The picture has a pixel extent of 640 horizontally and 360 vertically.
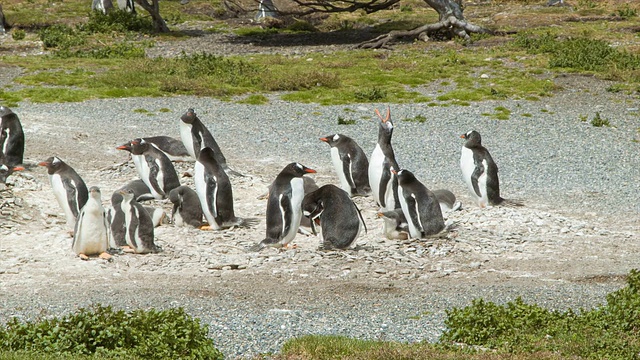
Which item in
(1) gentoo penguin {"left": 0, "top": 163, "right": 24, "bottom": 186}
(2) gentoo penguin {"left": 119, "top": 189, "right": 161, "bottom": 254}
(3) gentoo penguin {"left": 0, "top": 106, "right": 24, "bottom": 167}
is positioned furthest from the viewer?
(3) gentoo penguin {"left": 0, "top": 106, "right": 24, "bottom": 167}

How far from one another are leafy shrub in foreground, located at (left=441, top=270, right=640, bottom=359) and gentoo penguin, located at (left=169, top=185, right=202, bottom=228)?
4.51 m

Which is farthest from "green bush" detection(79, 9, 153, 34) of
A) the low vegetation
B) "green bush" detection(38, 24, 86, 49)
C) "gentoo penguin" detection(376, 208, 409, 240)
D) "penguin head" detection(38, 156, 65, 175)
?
"gentoo penguin" detection(376, 208, 409, 240)

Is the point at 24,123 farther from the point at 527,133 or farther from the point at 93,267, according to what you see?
the point at 527,133

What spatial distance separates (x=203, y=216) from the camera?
11.6 m

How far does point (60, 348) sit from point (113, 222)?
13.2 feet

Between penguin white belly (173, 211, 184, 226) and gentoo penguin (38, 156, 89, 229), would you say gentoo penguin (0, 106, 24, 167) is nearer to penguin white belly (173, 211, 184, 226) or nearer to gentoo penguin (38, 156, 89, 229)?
gentoo penguin (38, 156, 89, 229)

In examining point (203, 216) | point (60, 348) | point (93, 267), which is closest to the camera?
point (60, 348)

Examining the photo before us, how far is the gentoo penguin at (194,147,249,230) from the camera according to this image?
35.4ft

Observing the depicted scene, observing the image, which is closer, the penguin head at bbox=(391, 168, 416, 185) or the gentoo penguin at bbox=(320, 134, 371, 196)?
the penguin head at bbox=(391, 168, 416, 185)

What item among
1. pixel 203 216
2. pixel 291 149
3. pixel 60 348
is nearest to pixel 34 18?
pixel 291 149

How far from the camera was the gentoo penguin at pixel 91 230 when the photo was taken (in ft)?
30.8

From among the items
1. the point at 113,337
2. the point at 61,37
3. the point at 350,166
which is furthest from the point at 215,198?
the point at 61,37

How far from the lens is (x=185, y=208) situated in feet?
36.2

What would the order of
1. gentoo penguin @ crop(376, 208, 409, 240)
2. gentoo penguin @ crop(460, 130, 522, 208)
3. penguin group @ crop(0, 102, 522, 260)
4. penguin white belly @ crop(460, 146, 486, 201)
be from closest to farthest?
penguin group @ crop(0, 102, 522, 260) < gentoo penguin @ crop(376, 208, 409, 240) < gentoo penguin @ crop(460, 130, 522, 208) < penguin white belly @ crop(460, 146, 486, 201)
